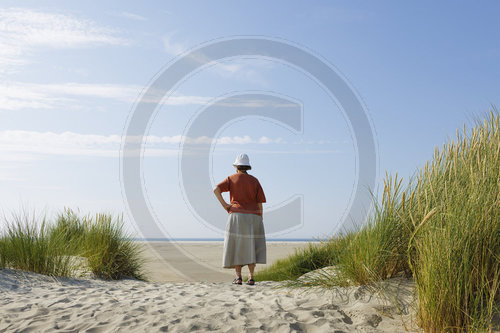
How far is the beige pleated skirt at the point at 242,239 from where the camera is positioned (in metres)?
7.15

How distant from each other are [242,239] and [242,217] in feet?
1.28

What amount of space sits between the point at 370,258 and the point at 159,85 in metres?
9.63

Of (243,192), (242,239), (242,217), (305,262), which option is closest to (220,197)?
(243,192)

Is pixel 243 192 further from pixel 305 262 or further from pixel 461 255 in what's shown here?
pixel 461 255

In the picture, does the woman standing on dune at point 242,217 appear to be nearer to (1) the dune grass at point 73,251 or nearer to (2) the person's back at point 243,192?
(2) the person's back at point 243,192

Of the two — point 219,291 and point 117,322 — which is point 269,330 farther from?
point 219,291

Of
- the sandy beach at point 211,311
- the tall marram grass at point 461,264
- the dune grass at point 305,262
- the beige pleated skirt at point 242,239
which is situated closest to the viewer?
the tall marram grass at point 461,264

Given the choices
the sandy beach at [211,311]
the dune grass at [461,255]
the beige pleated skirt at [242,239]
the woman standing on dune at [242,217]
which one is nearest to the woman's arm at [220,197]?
the woman standing on dune at [242,217]

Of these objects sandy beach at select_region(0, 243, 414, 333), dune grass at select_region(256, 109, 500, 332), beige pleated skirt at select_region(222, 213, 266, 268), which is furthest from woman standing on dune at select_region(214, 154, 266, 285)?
dune grass at select_region(256, 109, 500, 332)

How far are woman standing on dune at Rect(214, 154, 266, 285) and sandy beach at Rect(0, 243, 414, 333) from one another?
134 centimetres

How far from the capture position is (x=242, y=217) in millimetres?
7145

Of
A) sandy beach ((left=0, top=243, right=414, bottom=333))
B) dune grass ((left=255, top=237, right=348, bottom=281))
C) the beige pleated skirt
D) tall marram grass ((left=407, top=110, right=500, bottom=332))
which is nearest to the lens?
tall marram grass ((left=407, top=110, right=500, bottom=332))

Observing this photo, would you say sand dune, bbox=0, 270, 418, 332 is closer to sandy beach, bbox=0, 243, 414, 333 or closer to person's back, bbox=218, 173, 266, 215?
sandy beach, bbox=0, 243, 414, 333

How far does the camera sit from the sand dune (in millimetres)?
4184
